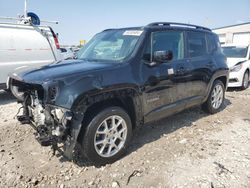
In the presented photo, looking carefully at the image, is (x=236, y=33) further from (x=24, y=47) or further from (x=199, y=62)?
(x=24, y=47)

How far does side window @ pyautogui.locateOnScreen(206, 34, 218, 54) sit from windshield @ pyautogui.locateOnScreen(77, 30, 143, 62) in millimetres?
2160

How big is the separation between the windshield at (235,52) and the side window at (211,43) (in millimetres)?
4362

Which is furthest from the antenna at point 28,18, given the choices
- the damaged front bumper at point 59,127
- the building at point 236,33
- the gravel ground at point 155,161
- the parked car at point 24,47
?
the building at point 236,33

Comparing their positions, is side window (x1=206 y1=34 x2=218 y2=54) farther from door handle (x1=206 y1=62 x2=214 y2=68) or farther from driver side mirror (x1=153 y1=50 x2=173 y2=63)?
driver side mirror (x1=153 y1=50 x2=173 y2=63)

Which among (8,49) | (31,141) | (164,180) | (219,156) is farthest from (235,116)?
(8,49)

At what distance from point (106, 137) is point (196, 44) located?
2.84 metres

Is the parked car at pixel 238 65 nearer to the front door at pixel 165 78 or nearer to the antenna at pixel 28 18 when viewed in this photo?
the front door at pixel 165 78

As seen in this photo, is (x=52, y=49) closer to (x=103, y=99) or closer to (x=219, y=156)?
(x=103, y=99)

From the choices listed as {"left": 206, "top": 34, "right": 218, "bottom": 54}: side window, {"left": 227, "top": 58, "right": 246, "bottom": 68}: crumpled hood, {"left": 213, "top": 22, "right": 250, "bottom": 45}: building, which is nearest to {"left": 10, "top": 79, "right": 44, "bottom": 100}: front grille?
{"left": 206, "top": 34, "right": 218, "bottom": 54}: side window

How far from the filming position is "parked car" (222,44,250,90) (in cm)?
847

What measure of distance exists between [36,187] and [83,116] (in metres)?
1.04

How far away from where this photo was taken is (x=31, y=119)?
12.3 ft

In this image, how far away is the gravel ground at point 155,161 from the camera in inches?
124

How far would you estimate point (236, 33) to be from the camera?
3331 cm
